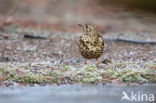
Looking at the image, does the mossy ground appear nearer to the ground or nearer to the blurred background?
the ground

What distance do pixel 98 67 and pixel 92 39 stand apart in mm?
1126

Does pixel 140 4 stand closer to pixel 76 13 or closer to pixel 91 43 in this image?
pixel 76 13

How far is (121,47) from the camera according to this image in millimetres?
17125

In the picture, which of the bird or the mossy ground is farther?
the bird

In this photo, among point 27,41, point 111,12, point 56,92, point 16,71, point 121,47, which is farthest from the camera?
point 111,12

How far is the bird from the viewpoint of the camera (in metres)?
13.8

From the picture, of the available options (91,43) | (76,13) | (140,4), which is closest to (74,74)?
(91,43)

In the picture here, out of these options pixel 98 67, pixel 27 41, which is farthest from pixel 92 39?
pixel 27 41

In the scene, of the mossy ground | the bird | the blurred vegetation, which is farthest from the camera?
the blurred vegetation

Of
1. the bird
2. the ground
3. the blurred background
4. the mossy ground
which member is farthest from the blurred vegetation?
the mossy ground

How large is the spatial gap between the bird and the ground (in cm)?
24

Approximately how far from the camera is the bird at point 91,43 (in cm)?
1382

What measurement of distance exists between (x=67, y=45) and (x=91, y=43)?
3.99 metres

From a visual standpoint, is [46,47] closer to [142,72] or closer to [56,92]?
[142,72]
